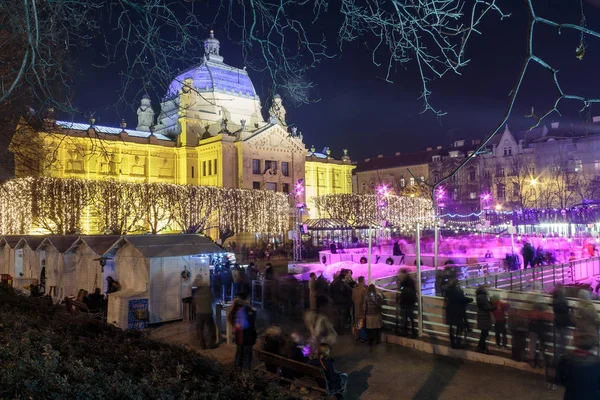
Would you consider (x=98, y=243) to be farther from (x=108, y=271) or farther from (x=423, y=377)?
(x=423, y=377)

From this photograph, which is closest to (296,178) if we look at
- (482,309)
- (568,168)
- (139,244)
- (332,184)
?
(332,184)

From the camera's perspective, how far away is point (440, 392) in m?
7.95

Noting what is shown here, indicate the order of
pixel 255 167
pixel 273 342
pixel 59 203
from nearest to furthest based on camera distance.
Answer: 1. pixel 273 342
2. pixel 59 203
3. pixel 255 167

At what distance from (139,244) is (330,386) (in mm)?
9607

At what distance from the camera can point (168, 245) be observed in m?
14.8

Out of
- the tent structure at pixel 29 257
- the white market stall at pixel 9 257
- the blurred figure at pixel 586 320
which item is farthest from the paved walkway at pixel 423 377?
the white market stall at pixel 9 257

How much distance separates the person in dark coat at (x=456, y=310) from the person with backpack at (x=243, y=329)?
14.1 feet

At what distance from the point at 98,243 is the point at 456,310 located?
39.2 ft

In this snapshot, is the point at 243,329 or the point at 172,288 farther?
the point at 172,288

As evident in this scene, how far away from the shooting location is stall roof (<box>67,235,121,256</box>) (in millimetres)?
15553

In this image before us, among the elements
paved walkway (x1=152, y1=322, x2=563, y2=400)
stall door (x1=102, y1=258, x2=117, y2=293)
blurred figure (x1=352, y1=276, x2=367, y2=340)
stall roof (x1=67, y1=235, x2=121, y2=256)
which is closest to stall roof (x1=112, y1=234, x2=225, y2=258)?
stall roof (x1=67, y1=235, x2=121, y2=256)

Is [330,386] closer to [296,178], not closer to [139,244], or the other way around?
[139,244]

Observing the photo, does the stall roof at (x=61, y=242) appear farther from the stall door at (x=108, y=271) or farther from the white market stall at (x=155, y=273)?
the white market stall at (x=155, y=273)

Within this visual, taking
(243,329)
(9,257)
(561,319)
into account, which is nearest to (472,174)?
A: (9,257)
